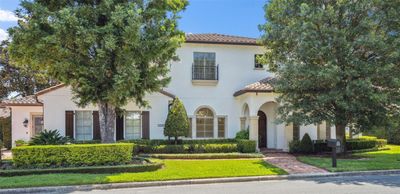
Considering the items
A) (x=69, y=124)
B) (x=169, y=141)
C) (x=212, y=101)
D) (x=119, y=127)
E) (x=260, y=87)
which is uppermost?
(x=260, y=87)

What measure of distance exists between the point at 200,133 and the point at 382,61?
1082 centimetres

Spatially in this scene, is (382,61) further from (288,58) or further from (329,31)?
(288,58)

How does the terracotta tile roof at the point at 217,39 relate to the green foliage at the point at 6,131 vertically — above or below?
above

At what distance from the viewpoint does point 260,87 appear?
20.1 metres

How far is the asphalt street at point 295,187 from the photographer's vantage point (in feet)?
31.8

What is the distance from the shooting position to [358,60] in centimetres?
1602

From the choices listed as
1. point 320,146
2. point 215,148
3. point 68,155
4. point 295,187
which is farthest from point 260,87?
point 68,155

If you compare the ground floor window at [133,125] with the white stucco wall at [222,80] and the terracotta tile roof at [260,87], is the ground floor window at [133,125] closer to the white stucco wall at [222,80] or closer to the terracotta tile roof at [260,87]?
the white stucco wall at [222,80]

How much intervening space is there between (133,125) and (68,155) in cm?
733

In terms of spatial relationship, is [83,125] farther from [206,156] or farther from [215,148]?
[215,148]

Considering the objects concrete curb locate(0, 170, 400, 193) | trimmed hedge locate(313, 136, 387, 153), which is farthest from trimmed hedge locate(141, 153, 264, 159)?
concrete curb locate(0, 170, 400, 193)

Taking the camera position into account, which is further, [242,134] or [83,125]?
[242,134]

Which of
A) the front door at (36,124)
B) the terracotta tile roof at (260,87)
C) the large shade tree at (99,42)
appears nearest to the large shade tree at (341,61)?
the terracotta tile roof at (260,87)

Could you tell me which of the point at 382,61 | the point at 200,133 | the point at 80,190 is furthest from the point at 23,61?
the point at 382,61
